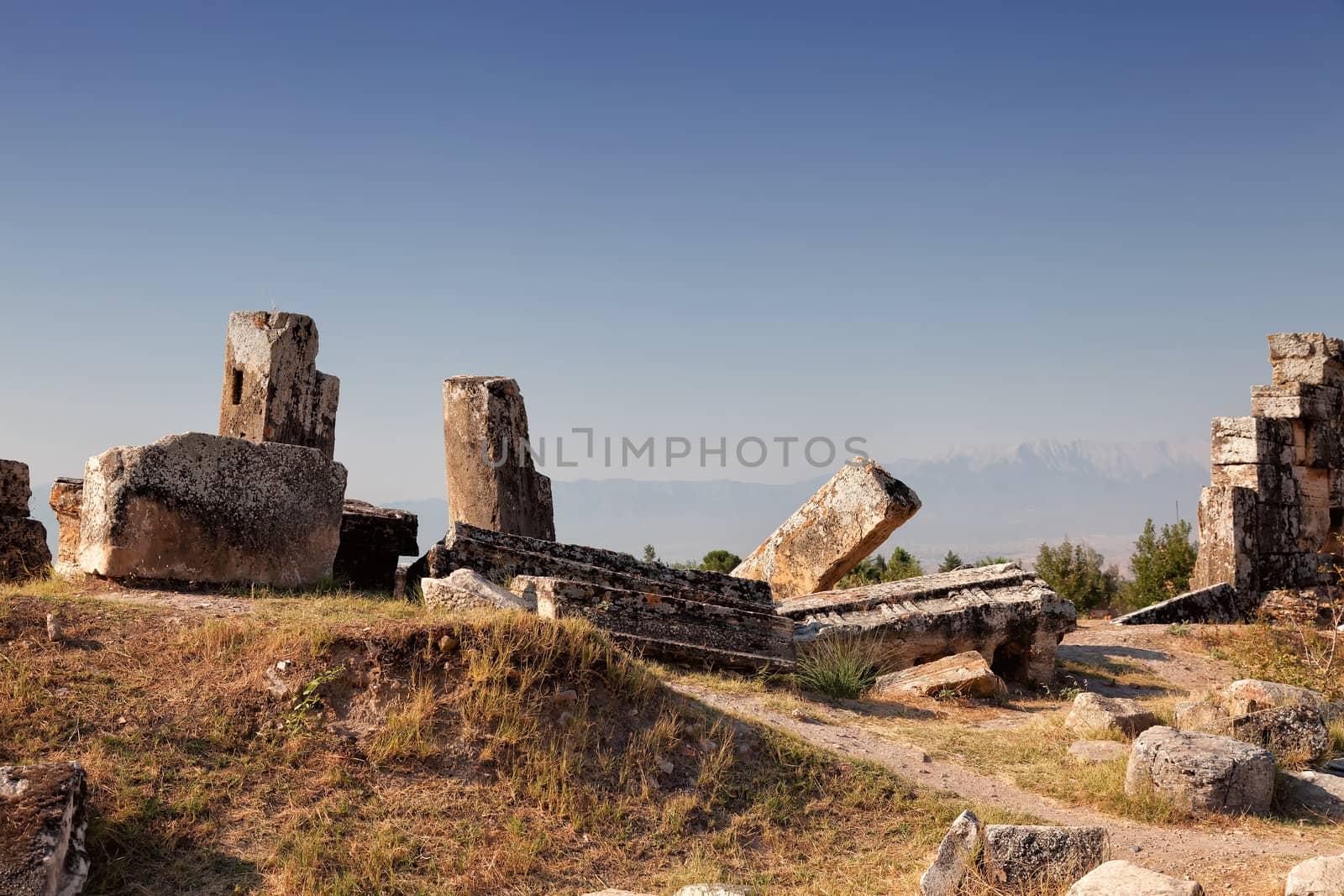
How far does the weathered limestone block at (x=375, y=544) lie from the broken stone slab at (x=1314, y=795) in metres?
7.30

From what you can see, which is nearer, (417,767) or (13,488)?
(417,767)

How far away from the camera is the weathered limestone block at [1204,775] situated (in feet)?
20.7

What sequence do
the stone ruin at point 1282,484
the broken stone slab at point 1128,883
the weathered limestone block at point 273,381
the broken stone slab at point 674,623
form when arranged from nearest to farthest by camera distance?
the broken stone slab at point 1128,883
the broken stone slab at point 674,623
the weathered limestone block at point 273,381
the stone ruin at point 1282,484

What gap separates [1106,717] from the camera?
7852 millimetres

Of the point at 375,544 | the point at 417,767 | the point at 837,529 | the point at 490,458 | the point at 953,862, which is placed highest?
the point at 490,458

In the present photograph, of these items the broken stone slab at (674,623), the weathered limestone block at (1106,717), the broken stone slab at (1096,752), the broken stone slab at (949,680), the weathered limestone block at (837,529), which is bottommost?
the broken stone slab at (1096,752)

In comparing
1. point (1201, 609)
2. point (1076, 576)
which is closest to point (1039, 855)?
point (1201, 609)

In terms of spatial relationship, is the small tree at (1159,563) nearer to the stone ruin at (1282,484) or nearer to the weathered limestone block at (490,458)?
the stone ruin at (1282,484)

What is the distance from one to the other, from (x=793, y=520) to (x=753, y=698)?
4602mm

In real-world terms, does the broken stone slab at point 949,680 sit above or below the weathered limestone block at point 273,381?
below

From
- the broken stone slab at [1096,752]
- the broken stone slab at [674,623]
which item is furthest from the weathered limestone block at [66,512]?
the broken stone slab at [1096,752]

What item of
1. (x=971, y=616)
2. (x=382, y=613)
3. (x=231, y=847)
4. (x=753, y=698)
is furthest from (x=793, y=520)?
(x=231, y=847)

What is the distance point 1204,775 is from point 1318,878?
153 centimetres

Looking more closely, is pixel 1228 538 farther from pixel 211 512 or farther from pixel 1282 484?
pixel 211 512
